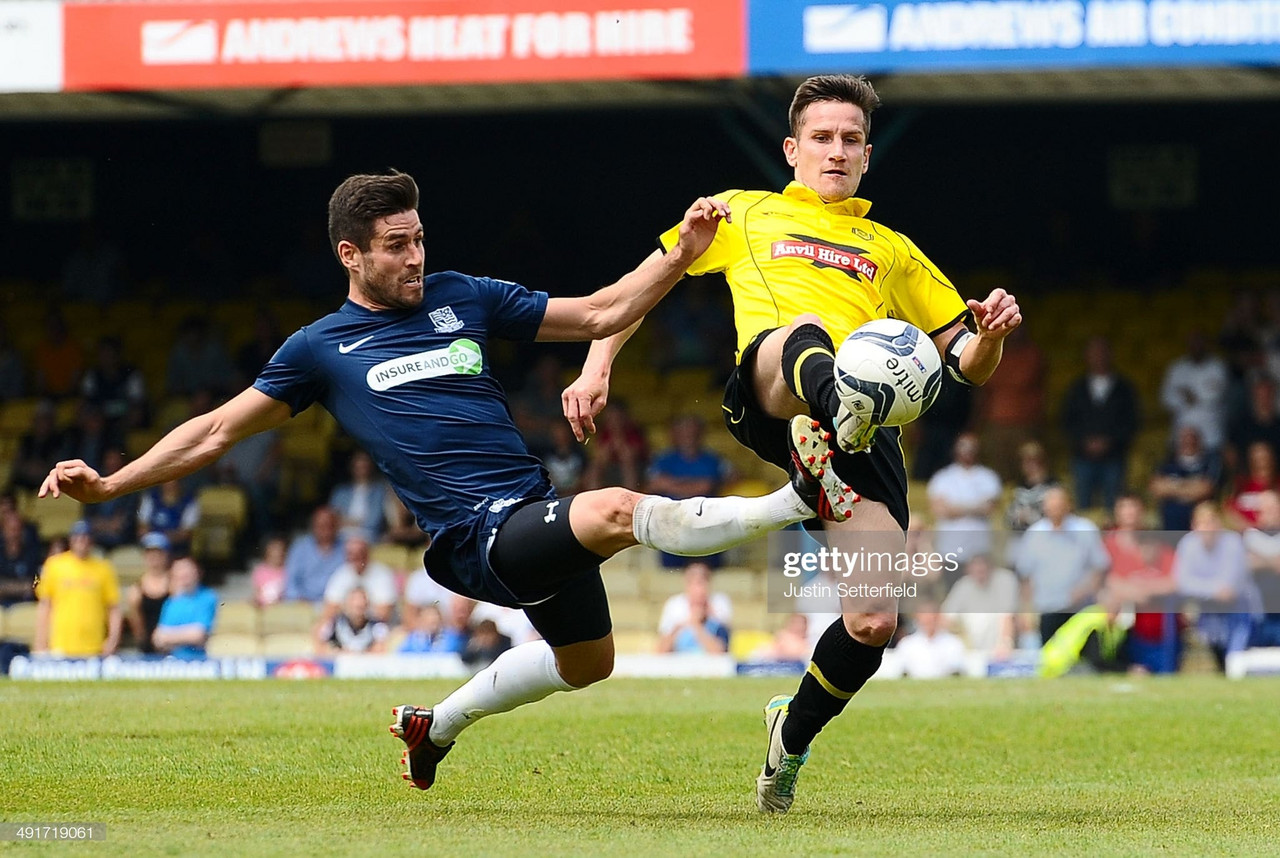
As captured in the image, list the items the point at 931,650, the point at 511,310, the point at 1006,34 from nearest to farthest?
the point at 511,310 → the point at 931,650 → the point at 1006,34

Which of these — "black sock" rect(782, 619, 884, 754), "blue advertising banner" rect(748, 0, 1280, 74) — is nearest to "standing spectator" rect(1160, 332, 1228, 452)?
"blue advertising banner" rect(748, 0, 1280, 74)

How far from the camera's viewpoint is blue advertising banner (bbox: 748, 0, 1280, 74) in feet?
47.2

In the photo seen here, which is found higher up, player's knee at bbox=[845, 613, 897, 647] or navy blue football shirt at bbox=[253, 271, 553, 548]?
navy blue football shirt at bbox=[253, 271, 553, 548]

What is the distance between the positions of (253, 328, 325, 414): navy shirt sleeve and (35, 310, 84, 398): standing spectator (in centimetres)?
1277

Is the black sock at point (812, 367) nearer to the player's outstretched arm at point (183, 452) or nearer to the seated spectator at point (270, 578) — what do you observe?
the player's outstretched arm at point (183, 452)

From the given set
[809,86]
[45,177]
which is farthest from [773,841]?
[45,177]

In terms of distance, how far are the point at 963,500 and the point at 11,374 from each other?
31.2 ft

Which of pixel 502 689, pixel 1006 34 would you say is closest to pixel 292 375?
pixel 502 689

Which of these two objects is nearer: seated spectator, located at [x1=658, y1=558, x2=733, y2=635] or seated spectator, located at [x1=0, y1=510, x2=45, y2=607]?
seated spectator, located at [x1=658, y1=558, x2=733, y2=635]

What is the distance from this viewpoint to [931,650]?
14.3 metres

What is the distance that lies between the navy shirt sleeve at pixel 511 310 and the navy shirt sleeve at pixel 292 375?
25.1 inches

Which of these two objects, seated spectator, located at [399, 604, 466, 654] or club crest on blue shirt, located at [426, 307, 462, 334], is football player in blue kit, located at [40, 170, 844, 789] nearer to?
club crest on blue shirt, located at [426, 307, 462, 334]

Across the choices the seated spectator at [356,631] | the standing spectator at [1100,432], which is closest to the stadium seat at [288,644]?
the seated spectator at [356,631]

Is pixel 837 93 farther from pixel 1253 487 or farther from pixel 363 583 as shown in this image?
pixel 1253 487
